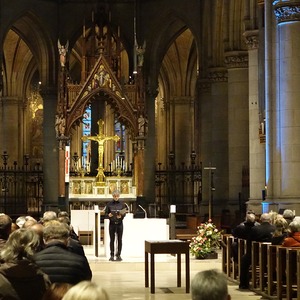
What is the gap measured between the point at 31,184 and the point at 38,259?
31.4 meters

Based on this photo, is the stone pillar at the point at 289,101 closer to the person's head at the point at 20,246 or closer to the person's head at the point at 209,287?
the person's head at the point at 20,246

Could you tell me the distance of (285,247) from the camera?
43.5 feet

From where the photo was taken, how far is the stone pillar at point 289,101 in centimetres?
2142

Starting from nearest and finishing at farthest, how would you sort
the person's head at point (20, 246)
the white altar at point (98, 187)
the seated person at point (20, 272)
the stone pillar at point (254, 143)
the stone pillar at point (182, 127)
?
the seated person at point (20, 272), the person's head at point (20, 246), the stone pillar at point (254, 143), the white altar at point (98, 187), the stone pillar at point (182, 127)

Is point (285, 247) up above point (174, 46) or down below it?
below

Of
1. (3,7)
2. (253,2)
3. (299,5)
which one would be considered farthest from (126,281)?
(3,7)

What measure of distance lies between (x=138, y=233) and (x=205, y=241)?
1.65 meters

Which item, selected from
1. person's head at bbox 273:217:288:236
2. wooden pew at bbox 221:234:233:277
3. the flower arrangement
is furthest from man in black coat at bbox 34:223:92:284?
the flower arrangement

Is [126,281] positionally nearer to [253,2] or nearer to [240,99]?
[253,2]

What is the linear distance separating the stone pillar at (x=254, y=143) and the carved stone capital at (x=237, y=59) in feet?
11.6

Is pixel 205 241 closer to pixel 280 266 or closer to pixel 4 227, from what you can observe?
pixel 280 266

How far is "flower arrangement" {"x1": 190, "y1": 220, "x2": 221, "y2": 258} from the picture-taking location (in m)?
20.5

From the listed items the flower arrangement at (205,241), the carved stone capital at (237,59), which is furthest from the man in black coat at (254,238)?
the carved stone capital at (237,59)

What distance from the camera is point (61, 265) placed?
779cm
